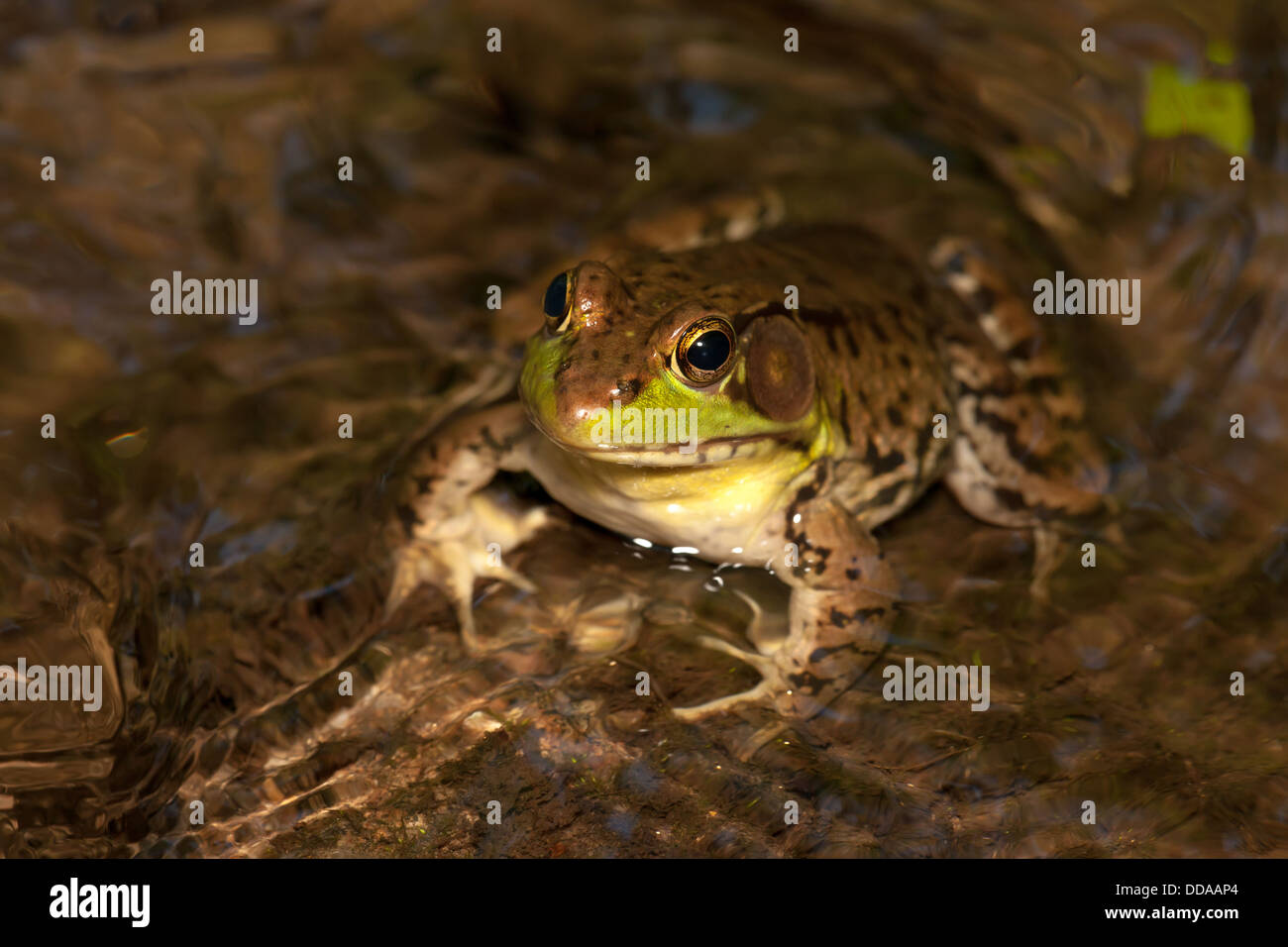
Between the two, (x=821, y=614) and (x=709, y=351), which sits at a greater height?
(x=709, y=351)

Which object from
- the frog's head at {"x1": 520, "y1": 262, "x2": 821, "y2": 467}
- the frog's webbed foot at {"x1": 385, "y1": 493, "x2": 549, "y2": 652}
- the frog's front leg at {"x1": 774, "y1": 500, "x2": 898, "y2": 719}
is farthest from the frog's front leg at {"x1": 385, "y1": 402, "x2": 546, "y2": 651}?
the frog's front leg at {"x1": 774, "y1": 500, "x2": 898, "y2": 719}

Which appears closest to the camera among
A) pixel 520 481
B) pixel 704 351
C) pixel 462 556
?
pixel 704 351

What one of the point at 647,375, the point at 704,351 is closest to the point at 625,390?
the point at 647,375

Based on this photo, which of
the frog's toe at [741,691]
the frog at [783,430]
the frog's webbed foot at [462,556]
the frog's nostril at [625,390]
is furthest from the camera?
the frog's webbed foot at [462,556]

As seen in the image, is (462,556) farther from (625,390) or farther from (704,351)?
(704,351)

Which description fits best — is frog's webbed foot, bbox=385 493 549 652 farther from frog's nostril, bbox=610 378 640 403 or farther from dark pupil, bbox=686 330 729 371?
dark pupil, bbox=686 330 729 371

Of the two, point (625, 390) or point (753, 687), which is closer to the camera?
point (625, 390)

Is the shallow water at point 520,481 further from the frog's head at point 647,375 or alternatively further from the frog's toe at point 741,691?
the frog's head at point 647,375

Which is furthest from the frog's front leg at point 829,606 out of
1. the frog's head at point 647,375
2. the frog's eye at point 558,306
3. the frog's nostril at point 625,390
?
the frog's eye at point 558,306
